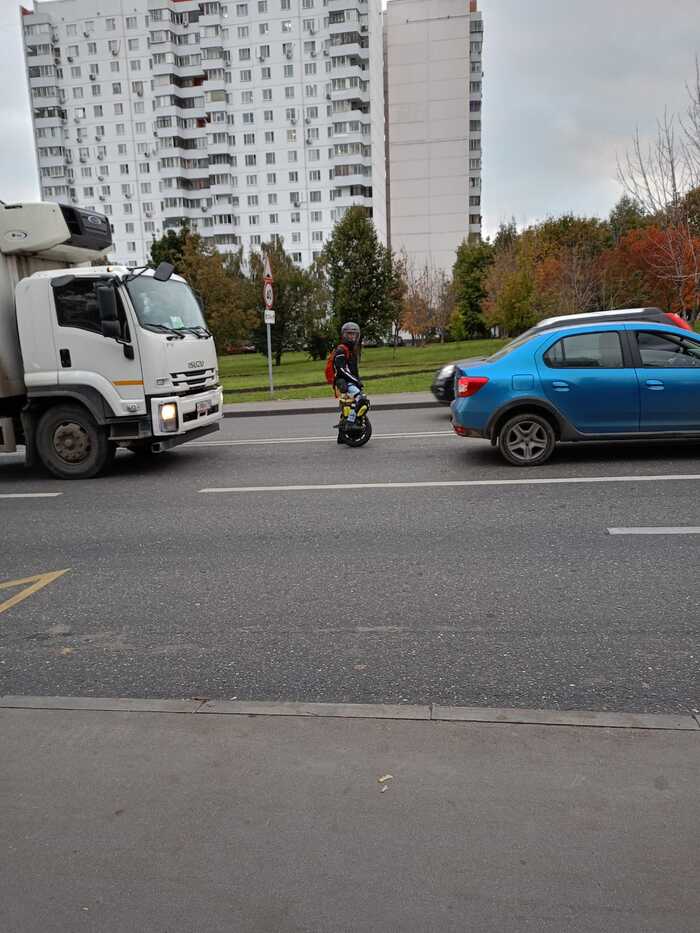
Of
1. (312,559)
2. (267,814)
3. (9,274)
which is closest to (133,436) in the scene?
(9,274)

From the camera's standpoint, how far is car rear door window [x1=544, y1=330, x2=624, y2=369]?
862 centimetres

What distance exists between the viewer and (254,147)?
299 ft

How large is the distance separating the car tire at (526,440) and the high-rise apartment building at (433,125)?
3409 inches

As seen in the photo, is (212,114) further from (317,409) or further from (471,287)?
(317,409)

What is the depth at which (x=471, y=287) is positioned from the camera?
58.6 m

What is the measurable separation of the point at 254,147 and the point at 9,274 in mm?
90746

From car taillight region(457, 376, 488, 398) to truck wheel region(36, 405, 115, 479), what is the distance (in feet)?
15.7

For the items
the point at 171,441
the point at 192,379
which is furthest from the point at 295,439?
the point at 171,441

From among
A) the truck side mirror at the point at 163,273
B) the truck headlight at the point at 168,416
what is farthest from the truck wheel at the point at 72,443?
the truck side mirror at the point at 163,273

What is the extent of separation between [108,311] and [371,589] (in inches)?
225

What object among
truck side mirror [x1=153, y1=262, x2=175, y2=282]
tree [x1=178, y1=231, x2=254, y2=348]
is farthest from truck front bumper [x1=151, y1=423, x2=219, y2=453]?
tree [x1=178, y1=231, x2=254, y2=348]

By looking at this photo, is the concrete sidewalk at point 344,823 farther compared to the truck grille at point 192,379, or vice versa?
the truck grille at point 192,379

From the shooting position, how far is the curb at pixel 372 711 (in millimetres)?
3061

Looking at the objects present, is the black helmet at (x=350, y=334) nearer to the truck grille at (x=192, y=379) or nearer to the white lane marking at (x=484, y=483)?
the truck grille at (x=192, y=379)
